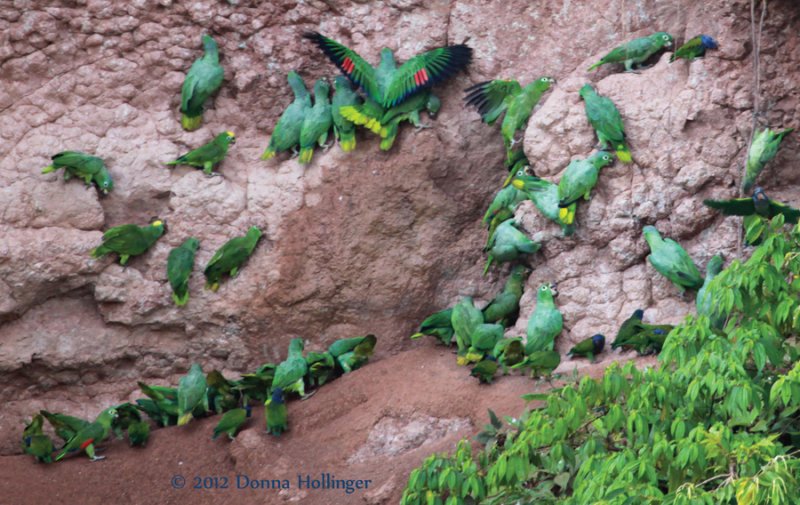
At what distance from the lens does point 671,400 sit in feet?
16.4

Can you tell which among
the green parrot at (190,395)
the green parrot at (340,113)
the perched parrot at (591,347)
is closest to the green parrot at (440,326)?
the perched parrot at (591,347)

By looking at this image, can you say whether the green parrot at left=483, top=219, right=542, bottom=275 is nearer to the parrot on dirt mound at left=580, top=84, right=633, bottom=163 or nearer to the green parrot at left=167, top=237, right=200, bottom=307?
the parrot on dirt mound at left=580, top=84, right=633, bottom=163

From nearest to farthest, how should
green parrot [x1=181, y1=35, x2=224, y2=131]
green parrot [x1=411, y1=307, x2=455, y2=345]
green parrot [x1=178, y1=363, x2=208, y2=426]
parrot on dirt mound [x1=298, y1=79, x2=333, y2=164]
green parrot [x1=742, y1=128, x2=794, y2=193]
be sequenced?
green parrot [x1=742, y1=128, x2=794, y2=193]
green parrot [x1=178, y1=363, x2=208, y2=426]
green parrot [x1=411, y1=307, x2=455, y2=345]
parrot on dirt mound [x1=298, y1=79, x2=333, y2=164]
green parrot [x1=181, y1=35, x2=224, y2=131]

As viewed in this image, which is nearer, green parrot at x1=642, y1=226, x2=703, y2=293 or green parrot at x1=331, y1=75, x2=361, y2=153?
green parrot at x1=642, y1=226, x2=703, y2=293

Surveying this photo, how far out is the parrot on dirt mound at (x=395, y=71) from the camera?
7637 mm

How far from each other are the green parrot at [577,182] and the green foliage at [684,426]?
1.76m

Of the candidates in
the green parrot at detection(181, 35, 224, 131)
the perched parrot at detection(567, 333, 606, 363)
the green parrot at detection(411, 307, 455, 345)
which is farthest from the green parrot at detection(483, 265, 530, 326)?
the green parrot at detection(181, 35, 224, 131)

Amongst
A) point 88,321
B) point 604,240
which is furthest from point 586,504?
point 88,321

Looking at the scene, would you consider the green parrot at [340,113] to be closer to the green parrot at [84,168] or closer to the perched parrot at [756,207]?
the green parrot at [84,168]

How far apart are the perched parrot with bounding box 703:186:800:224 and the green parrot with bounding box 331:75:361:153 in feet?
7.23

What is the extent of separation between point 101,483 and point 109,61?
2615 millimetres

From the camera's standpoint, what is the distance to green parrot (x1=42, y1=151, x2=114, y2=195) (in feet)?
25.0

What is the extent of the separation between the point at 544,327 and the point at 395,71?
5.96 ft

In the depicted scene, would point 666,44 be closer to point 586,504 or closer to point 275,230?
point 275,230
